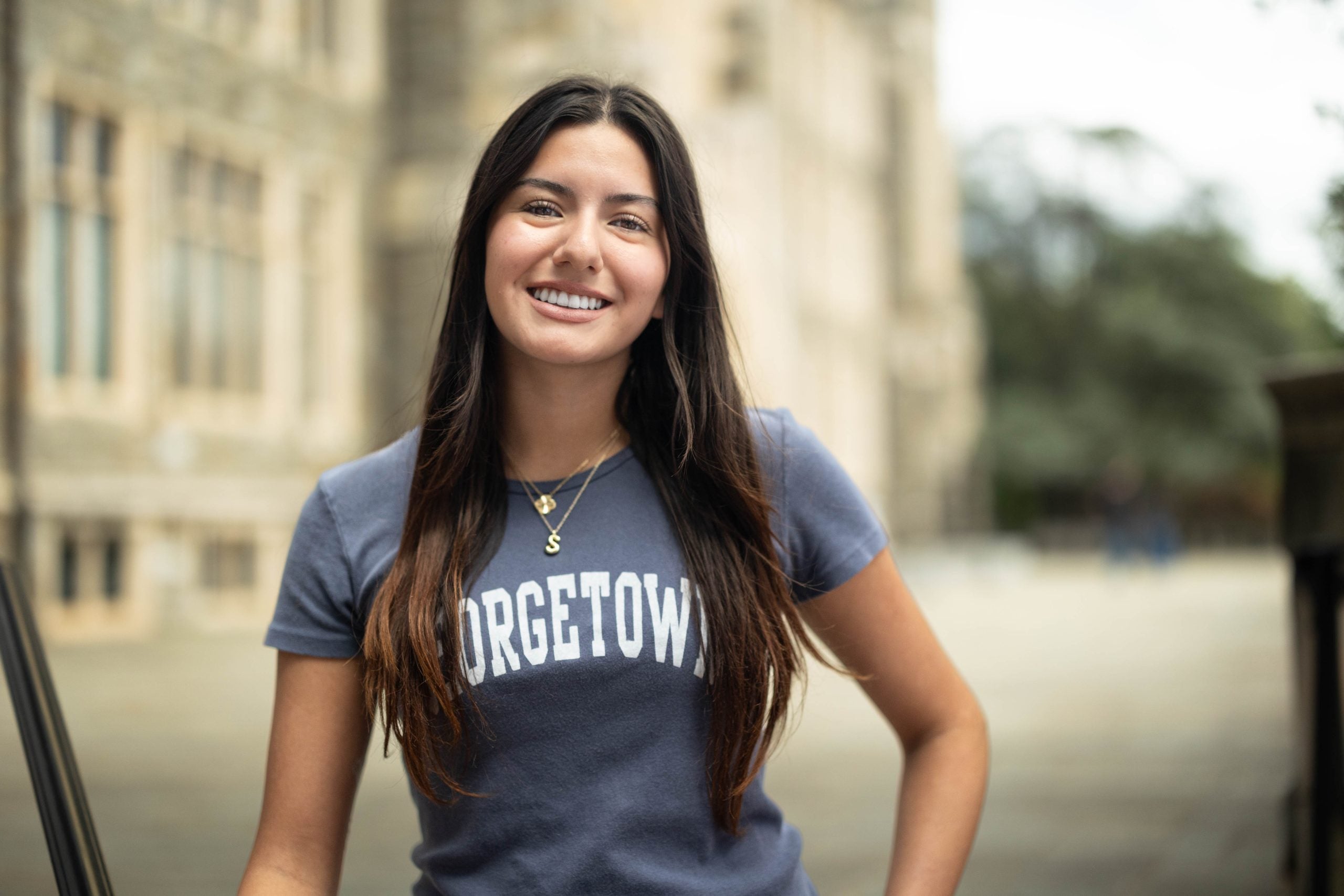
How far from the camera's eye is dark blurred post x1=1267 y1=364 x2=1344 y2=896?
2.79m

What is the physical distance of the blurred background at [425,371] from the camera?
431cm

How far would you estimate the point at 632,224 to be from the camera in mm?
1554

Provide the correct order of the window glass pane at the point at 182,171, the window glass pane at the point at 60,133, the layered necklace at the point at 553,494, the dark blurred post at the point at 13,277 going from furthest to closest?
the window glass pane at the point at 182,171
the window glass pane at the point at 60,133
the dark blurred post at the point at 13,277
the layered necklace at the point at 553,494

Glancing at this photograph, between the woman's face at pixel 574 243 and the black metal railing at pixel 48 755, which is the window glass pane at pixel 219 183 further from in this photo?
the woman's face at pixel 574 243

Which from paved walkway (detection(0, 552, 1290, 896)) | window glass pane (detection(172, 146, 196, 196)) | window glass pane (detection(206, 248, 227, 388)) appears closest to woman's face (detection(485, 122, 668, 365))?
paved walkway (detection(0, 552, 1290, 896))

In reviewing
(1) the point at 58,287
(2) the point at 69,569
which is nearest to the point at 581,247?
(2) the point at 69,569

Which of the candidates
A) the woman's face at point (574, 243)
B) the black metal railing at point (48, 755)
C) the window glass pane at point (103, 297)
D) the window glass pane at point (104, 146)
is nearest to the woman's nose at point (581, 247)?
the woman's face at point (574, 243)

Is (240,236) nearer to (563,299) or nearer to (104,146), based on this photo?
(104,146)

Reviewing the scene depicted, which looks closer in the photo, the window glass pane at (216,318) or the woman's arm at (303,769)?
the woman's arm at (303,769)

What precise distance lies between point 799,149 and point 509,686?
2282 cm

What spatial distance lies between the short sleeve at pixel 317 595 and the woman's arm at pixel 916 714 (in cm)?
54

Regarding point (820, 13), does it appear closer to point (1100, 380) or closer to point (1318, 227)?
point (1100, 380)

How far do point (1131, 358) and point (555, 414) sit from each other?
32538 millimetres

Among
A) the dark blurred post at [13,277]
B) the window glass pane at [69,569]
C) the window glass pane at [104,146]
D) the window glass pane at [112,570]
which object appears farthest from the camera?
the window glass pane at [104,146]
